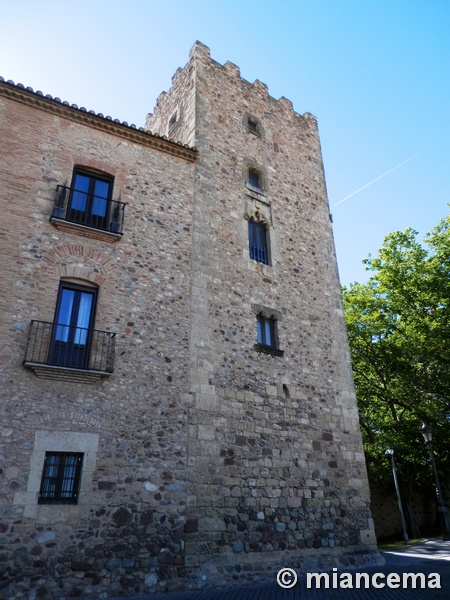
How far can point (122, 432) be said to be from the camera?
346 inches

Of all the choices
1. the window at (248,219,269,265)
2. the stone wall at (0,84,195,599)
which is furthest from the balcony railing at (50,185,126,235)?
the window at (248,219,269,265)

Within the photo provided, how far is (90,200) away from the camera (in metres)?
10.6

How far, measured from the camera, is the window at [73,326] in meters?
8.76

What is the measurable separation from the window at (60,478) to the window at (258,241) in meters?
7.23

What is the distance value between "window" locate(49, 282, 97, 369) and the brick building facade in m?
0.03

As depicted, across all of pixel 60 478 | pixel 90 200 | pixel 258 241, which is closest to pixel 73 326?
pixel 60 478

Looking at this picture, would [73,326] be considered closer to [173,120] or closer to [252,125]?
[173,120]

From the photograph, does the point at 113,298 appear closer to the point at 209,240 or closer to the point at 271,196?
the point at 209,240

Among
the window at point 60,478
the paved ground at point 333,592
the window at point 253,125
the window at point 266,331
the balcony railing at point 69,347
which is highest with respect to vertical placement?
the window at point 253,125

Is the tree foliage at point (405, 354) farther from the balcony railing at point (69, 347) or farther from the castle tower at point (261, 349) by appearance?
the balcony railing at point (69, 347)

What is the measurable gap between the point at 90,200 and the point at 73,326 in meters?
3.25

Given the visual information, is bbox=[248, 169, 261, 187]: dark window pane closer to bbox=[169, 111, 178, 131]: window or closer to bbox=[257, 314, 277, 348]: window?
bbox=[169, 111, 178, 131]: window

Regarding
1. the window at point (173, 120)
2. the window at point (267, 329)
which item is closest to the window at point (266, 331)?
the window at point (267, 329)

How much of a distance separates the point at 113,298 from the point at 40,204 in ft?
8.57
